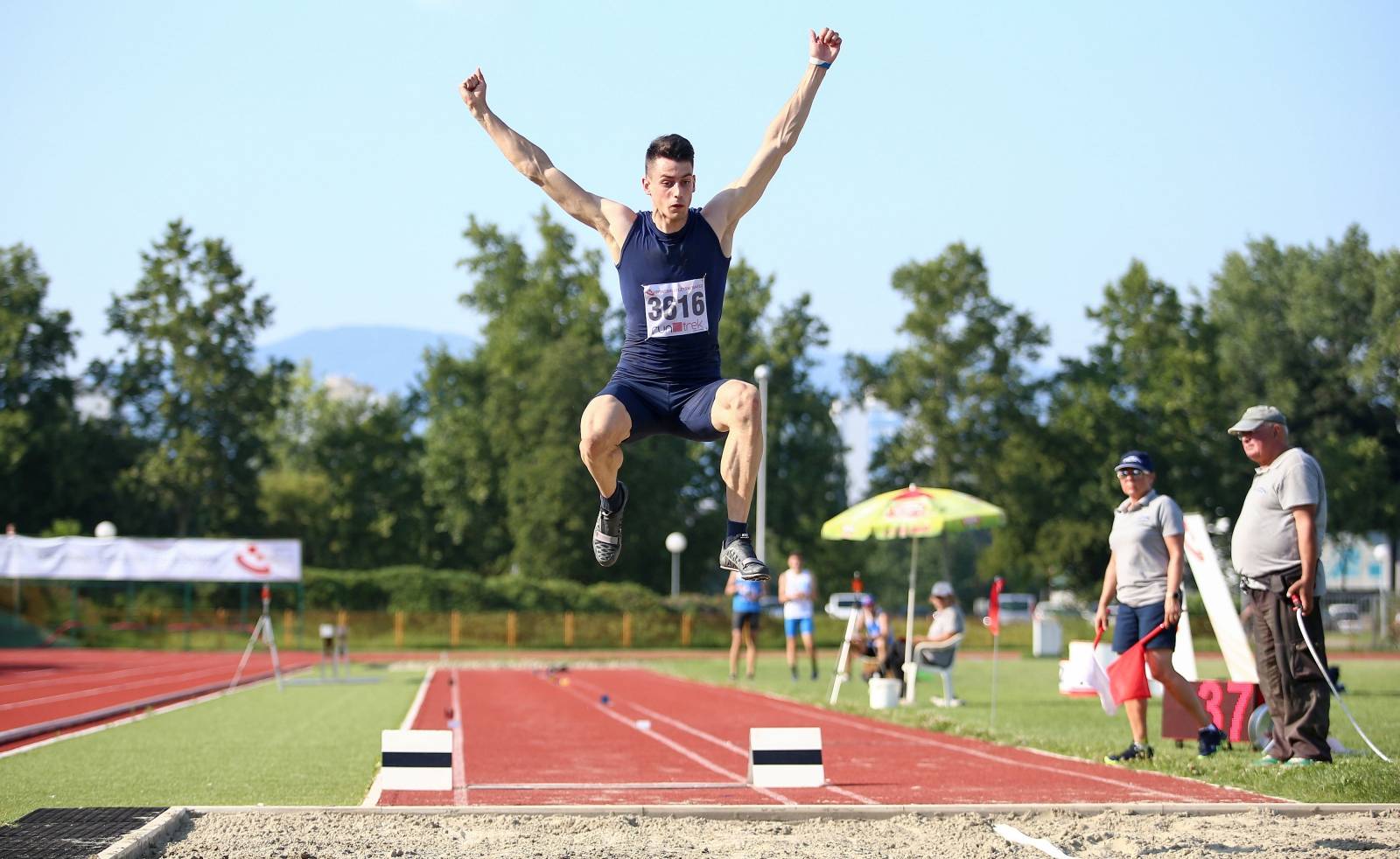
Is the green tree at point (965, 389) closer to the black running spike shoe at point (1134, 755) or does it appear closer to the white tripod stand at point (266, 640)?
the white tripod stand at point (266, 640)

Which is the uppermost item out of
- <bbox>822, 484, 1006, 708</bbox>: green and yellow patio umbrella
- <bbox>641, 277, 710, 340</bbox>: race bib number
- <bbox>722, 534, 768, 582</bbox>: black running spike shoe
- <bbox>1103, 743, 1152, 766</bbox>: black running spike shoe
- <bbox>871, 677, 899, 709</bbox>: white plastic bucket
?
<bbox>641, 277, 710, 340</bbox>: race bib number

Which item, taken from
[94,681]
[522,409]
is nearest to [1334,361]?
[522,409]

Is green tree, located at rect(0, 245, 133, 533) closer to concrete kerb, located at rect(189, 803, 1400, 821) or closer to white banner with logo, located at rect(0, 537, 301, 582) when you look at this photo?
white banner with logo, located at rect(0, 537, 301, 582)

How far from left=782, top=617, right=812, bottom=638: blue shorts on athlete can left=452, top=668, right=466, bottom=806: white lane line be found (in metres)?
4.69

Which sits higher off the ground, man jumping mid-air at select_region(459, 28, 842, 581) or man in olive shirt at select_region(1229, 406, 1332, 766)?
man jumping mid-air at select_region(459, 28, 842, 581)

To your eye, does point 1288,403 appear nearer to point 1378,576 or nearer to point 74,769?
point 1378,576

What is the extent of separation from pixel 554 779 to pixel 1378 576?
8473 cm

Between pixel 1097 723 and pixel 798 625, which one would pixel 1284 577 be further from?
pixel 798 625

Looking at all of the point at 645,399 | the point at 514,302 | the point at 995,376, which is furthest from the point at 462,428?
the point at 645,399

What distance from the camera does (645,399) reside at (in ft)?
22.0

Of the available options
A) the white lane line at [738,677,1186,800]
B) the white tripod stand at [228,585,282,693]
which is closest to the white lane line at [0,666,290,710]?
the white tripod stand at [228,585,282,693]

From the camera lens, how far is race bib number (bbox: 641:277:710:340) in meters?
6.56

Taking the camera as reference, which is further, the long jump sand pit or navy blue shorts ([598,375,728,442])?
navy blue shorts ([598,375,728,442])

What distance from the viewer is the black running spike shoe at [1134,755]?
962 cm
